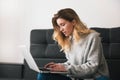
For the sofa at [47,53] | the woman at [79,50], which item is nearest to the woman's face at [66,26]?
the woman at [79,50]

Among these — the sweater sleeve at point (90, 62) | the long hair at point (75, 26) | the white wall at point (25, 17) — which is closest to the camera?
the sweater sleeve at point (90, 62)

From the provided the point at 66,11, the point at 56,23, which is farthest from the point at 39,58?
the point at 66,11

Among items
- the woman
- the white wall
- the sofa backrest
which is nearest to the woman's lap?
the woman

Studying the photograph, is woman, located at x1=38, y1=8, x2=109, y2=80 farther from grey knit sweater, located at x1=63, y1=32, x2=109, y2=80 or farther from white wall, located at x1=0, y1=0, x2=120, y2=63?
white wall, located at x1=0, y1=0, x2=120, y2=63

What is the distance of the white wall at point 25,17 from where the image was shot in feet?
9.43

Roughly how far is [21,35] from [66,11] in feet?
4.13

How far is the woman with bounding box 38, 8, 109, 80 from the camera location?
6.00ft

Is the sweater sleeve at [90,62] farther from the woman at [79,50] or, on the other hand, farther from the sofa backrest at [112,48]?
the sofa backrest at [112,48]

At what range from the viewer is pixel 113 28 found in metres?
2.59

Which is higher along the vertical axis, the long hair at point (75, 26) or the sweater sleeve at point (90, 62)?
the long hair at point (75, 26)

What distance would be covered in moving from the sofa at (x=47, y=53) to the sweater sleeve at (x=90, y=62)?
68 centimetres

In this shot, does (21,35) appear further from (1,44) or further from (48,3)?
(48,3)

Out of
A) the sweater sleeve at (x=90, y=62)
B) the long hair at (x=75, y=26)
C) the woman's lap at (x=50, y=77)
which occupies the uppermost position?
the long hair at (x=75, y=26)

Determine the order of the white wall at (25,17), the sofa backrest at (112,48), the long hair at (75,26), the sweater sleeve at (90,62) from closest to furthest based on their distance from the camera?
the sweater sleeve at (90,62) < the long hair at (75,26) < the sofa backrest at (112,48) < the white wall at (25,17)
